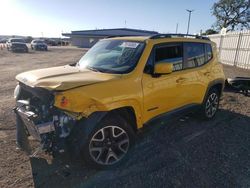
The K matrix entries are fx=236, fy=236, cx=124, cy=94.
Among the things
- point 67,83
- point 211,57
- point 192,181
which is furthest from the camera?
point 211,57

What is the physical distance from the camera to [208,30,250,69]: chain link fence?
1659 centimetres

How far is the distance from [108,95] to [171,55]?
5.55ft

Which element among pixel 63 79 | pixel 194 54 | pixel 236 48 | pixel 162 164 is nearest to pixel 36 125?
pixel 63 79

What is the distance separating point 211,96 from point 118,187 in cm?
348

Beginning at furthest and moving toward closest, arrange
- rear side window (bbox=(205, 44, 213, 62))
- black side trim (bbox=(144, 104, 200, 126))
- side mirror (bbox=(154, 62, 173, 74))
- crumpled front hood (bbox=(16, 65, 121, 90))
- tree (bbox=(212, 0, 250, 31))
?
1. tree (bbox=(212, 0, 250, 31))
2. rear side window (bbox=(205, 44, 213, 62))
3. black side trim (bbox=(144, 104, 200, 126))
4. side mirror (bbox=(154, 62, 173, 74))
5. crumpled front hood (bbox=(16, 65, 121, 90))

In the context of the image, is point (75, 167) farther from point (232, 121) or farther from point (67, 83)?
point (232, 121)

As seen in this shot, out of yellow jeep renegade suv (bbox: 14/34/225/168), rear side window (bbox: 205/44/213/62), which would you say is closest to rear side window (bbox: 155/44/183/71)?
yellow jeep renegade suv (bbox: 14/34/225/168)

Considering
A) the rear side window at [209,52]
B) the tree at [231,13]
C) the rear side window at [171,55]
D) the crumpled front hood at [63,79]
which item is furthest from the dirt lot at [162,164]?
the tree at [231,13]

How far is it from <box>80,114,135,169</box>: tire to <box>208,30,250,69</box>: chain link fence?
15651mm

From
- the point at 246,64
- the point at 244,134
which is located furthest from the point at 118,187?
the point at 246,64

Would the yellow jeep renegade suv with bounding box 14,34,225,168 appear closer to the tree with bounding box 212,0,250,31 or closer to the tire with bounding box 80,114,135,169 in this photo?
the tire with bounding box 80,114,135,169

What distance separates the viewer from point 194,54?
4.86m

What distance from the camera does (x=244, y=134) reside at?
491 centimetres

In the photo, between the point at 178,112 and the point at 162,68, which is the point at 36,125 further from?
the point at 178,112
